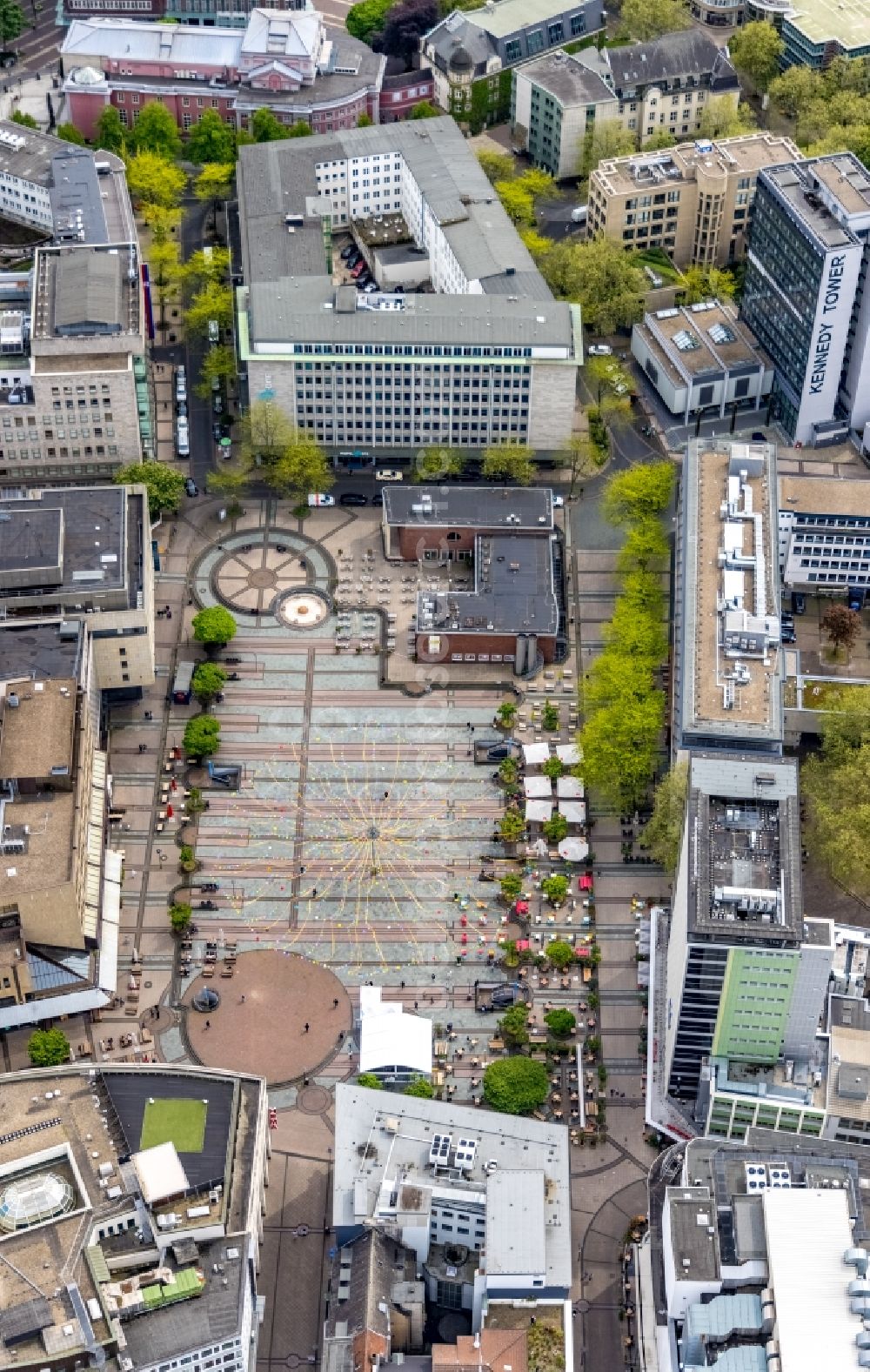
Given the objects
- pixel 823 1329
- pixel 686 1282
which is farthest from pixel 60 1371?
pixel 823 1329

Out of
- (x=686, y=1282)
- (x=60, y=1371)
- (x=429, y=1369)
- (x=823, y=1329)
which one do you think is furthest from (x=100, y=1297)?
(x=823, y=1329)

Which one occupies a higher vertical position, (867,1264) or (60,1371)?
(867,1264)

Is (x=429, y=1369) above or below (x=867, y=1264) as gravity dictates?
below

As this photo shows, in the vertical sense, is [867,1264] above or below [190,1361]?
above

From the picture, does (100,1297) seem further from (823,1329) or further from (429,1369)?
(823,1329)

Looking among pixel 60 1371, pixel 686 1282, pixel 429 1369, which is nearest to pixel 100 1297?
pixel 60 1371

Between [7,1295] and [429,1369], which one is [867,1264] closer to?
[429,1369]

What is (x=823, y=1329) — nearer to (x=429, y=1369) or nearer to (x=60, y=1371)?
(x=429, y=1369)

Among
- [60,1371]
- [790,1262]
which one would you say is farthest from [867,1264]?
[60,1371]
